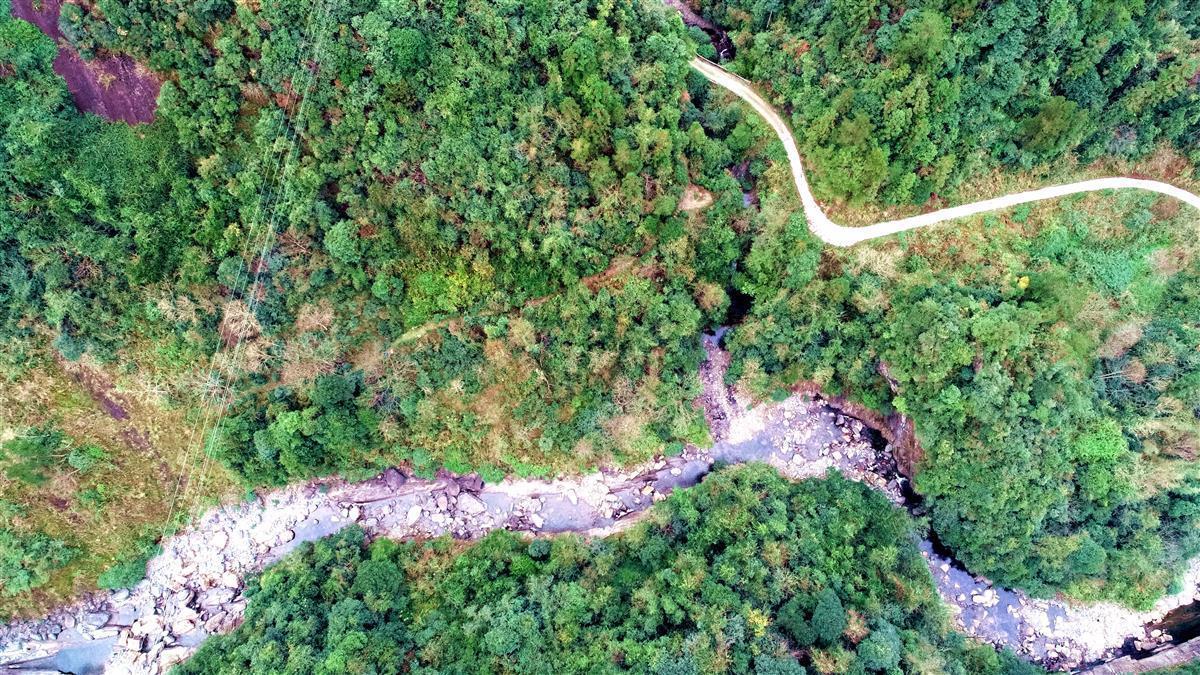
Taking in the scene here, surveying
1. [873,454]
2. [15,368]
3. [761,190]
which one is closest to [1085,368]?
[873,454]

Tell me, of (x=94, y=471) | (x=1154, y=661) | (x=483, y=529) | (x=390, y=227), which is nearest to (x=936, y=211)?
(x=1154, y=661)

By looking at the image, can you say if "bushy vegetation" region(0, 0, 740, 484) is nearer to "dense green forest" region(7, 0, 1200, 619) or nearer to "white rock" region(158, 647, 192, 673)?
"dense green forest" region(7, 0, 1200, 619)

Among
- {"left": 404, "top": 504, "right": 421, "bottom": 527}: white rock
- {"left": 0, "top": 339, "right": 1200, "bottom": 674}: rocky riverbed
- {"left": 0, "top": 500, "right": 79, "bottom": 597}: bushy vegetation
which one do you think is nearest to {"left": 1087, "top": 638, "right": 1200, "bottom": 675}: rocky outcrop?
{"left": 0, "top": 339, "right": 1200, "bottom": 674}: rocky riverbed

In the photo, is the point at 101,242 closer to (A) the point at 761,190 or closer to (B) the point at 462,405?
(B) the point at 462,405

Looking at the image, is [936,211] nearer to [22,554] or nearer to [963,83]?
[963,83]

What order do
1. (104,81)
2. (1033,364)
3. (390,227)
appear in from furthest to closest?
(390,227) → (1033,364) → (104,81)

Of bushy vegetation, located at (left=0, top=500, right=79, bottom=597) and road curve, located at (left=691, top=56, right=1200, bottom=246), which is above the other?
road curve, located at (left=691, top=56, right=1200, bottom=246)

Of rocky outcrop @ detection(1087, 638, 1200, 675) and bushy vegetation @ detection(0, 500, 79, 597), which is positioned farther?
rocky outcrop @ detection(1087, 638, 1200, 675)
